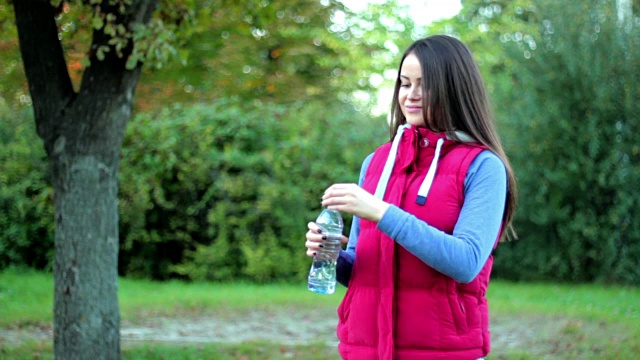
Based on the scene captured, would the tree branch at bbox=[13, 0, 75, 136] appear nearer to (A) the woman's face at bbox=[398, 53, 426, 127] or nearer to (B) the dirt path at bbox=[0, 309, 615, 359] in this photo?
(B) the dirt path at bbox=[0, 309, 615, 359]

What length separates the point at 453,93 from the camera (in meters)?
2.78

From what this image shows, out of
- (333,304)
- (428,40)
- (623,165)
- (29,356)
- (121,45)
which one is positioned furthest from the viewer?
(623,165)

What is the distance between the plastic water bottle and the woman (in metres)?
0.03

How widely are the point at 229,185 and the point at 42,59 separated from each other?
23.4ft

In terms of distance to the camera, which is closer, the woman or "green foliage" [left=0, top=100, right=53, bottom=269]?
the woman

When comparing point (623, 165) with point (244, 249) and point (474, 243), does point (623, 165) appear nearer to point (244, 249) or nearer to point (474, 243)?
point (244, 249)

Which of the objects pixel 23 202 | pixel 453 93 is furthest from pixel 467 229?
pixel 23 202

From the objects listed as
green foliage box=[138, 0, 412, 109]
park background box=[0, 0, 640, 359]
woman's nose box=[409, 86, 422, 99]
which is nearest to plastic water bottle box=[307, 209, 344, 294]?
woman's nose box=[409, 86, 422, 99]

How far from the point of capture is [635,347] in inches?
289

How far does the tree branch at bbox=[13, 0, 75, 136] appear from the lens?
599 centimetres

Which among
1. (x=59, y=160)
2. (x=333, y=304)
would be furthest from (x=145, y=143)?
(x=59, y=160)

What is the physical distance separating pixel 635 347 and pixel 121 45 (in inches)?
194

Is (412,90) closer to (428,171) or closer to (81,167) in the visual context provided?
(428,171)

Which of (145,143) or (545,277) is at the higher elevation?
(145,143)
